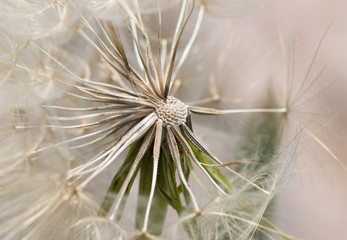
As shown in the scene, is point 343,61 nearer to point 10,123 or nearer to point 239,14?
point 239,14

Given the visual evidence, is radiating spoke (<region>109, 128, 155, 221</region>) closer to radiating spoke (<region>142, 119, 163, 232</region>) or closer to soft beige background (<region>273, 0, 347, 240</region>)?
radiating spoke (<region>142, 119, 163, 232</region>)

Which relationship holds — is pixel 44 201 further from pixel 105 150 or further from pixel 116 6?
pixel 116 6

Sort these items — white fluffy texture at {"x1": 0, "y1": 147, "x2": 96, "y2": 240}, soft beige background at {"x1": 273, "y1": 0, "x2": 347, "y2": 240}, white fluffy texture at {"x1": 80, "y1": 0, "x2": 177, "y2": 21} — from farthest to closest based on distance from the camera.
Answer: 1. soft beige background at {"x1": 273, "y1": 0, "x2": 347, "y2": 240}
2. white fluffy texture at {"x1": 80, "y1": 0, "x2": 177, "y2": 21}
3. white fluffy texture at {"x1": 0, "y1": 147, "x2": 96, "y2": 240}

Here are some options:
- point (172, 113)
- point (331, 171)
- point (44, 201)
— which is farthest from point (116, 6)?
point (331, 171)

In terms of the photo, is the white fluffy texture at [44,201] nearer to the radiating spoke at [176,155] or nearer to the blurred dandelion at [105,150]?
the blurred dandelion at [105,150]

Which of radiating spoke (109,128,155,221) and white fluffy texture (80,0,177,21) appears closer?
radiating spoke (109,128,155,221)

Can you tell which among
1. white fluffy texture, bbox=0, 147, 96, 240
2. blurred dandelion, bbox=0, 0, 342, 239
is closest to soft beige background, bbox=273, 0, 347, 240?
blurred dandelion, bbox=0, 0, 342, 239

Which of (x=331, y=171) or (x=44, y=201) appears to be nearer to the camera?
(x=44, y=201)

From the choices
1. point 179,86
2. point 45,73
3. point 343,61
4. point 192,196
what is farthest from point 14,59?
point 343,61
